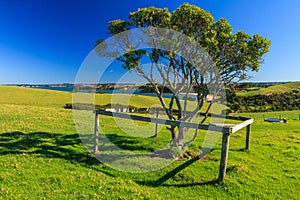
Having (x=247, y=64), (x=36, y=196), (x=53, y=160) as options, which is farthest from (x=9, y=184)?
(x=247, y=64)

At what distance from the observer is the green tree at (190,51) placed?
8.99 m

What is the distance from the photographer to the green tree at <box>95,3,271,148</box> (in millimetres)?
8992

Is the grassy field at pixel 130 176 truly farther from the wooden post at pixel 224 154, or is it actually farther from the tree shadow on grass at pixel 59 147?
the wooden post at pixel 224 154

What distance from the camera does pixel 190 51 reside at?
9438 millimetres

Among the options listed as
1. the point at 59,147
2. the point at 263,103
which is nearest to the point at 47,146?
the point at 59,147

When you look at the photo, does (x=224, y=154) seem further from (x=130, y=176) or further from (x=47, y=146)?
(x=47, y=146)

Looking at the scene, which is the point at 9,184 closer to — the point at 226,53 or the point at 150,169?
the point at 150,169

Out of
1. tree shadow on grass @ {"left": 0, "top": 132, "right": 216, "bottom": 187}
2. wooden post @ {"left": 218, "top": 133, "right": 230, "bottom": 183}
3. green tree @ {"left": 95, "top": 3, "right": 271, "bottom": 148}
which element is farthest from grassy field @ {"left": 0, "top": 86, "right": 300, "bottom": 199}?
green tree @ {"left": 95, "top": 3, "right": 271, "bottom": 148}

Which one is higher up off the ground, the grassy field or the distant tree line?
the distant tree line

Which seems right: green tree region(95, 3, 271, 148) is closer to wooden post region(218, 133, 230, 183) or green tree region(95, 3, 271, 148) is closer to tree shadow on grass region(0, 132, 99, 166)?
wooden post region(218, 133, 230, 183)

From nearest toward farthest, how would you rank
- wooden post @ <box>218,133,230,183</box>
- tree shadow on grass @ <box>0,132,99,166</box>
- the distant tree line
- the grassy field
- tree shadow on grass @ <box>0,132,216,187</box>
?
the grassy field → wooden post @ <box>218,133,230,183</box> → tree shadow on grass @ <box>0,132,216,187</box> → tree shadow on grass @ <box>0,132,99,166</box> → the distant tree line

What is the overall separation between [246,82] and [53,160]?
399 inches

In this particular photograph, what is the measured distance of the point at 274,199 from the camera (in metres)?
6.82

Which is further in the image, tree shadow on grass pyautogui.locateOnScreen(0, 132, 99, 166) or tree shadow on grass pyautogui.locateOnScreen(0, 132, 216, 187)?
tree shadow on grass pyautogui.locateOnScreen(0, 132, 99, 166)
